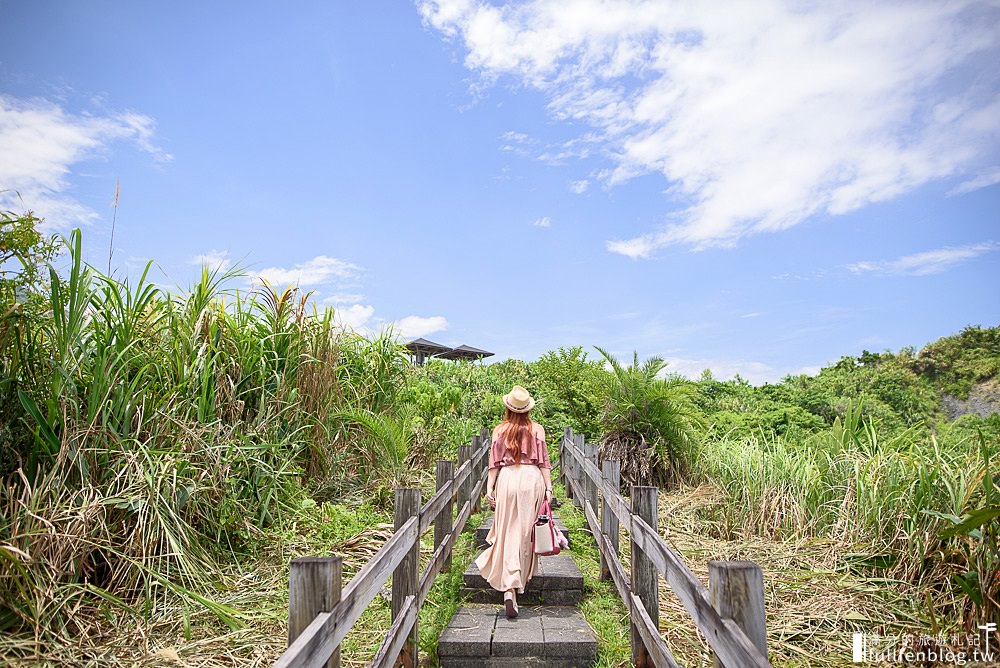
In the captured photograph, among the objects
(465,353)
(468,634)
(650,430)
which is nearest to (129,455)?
(468,634)

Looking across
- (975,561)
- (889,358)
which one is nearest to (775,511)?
(975,561)

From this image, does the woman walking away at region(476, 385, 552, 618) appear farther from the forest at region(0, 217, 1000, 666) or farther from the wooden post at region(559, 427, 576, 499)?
the wooden post at region(559, 427, 576, 499)

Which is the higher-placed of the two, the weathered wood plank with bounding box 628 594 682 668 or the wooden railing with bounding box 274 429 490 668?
the wooden railing with bounding box 274 429 490 668

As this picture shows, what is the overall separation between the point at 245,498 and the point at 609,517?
298cm

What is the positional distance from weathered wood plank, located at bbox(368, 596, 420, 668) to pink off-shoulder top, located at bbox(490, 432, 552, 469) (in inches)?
52.4

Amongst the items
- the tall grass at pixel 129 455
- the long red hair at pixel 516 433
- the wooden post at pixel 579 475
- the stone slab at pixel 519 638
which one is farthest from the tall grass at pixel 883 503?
the tall grass at pixel 129 455

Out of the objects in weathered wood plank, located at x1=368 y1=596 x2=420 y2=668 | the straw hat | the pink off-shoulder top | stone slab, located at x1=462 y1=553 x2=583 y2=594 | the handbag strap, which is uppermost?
the straw hat

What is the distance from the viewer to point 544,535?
4672mm

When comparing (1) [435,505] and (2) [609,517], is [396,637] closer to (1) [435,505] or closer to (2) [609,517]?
(1) [435,505]

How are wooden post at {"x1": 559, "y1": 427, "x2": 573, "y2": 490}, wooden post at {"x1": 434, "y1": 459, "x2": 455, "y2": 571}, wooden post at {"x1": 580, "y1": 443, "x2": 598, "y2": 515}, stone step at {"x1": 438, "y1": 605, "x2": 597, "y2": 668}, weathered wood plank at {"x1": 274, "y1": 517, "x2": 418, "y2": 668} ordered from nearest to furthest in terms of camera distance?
weathered wood plank at {"x1": 274, "y1": 517, "x2": 418, "y2": 668}
stone step at {"x1": 438, "y1": 605, "x2": 597, "y2": 668}
wooden post at {"x1": 434, "y1": 459, "x2": 455, "y2": 571}
wooden post at {"x1": 580, "y1": 443, "x2": 598, "y2": 515}
wooden post at {"x1": 559, "y1": 427, "x2": 573, "y2": 490}

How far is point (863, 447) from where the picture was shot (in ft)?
20.6

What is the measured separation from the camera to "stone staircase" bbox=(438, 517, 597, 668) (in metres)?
3.91

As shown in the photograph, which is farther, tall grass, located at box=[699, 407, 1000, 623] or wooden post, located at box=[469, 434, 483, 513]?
wooden post, located at box=[469, 434, 483, 513]

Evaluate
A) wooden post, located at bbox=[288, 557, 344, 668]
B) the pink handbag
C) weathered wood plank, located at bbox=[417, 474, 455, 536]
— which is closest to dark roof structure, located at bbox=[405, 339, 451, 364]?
weathered wood plank, located at bbox=[417, 474, 455, 536]
